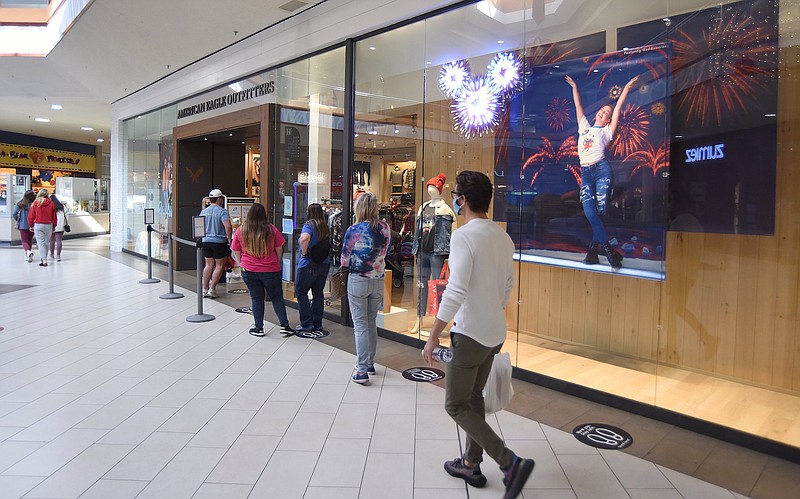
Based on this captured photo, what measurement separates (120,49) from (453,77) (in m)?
6.65

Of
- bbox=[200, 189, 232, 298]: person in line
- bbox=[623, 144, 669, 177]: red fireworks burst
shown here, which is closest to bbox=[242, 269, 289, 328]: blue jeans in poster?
bbox=[200, 189, 232, 298]: person in line

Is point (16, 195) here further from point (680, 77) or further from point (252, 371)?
point (680, 77)

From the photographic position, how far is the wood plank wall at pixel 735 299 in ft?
11.1

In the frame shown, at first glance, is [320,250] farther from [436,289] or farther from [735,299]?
[735,299]

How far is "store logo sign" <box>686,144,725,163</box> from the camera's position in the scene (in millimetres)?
3619

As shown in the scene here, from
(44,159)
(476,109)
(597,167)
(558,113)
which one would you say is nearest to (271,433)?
(597,167)

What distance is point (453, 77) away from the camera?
5438 mm

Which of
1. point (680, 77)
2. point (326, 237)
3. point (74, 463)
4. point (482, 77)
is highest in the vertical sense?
point (482, 77)

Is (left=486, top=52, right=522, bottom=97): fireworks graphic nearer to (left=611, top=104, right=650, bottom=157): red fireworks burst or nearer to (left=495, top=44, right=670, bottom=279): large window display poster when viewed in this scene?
(left=495, top=44, right=670, bottom=279): large window display poster

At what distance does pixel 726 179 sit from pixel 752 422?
61.8 inches

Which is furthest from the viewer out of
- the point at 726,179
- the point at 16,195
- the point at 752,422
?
the point at 16,195

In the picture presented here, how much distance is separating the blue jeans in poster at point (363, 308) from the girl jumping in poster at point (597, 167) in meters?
1.80

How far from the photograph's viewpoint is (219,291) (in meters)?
8.62

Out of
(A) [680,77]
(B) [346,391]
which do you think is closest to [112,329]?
(B) [346,391]
